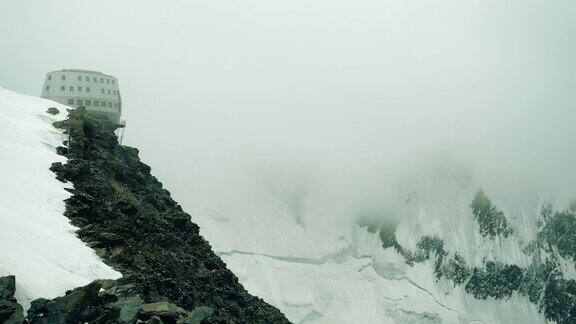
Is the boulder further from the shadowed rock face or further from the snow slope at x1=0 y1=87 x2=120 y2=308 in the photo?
the snow slope at x1=0 y1=87 x2=120 y2=308

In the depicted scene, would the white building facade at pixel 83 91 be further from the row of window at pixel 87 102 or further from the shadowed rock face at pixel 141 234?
the shadowed rock face at pixel 141 234

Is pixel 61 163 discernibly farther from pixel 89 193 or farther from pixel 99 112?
pixel 99 112

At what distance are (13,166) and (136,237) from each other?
6.28 meters

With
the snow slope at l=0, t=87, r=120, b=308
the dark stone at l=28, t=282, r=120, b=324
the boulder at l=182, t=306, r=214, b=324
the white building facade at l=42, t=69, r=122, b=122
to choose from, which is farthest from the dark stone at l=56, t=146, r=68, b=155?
the white building facade at l=42, t=69, r=122, b=122

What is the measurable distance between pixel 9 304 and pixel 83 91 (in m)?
48.4

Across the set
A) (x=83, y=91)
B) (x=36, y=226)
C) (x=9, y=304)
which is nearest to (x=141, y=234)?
(x=36, y=226)

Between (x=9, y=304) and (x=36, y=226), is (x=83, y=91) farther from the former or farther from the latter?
(x=9, y=304)

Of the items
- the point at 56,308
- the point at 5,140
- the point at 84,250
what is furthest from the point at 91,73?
the point at 56,308

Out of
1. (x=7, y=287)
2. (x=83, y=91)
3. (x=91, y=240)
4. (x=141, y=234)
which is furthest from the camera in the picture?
(x=83, y=91)

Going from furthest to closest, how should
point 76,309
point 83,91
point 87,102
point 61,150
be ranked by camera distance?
point 83,91
point 87,102
point 61,150
point 76,309

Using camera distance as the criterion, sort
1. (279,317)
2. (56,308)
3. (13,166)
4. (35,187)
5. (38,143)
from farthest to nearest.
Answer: (279,317), (38,143), (13,166), (35,187), (56,308)

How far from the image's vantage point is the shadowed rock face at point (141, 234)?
71.4ft

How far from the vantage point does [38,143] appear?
30453 millimetres

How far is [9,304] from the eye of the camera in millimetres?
13328
